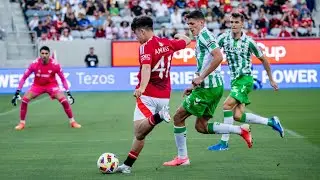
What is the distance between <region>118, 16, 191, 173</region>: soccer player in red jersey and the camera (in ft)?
31.3

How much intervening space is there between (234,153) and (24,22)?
2578cm

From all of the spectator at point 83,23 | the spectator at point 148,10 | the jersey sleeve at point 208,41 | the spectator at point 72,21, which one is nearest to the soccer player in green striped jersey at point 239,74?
the jersey sleeve at point 208,41

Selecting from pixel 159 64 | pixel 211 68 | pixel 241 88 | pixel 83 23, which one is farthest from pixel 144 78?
pixel 83 23

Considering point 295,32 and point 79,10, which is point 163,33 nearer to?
point 79,10

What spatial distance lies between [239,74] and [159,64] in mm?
2994

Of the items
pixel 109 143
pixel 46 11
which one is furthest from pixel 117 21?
pixel 109 143

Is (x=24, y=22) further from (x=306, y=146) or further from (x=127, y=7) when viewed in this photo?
(x=306, y=146)

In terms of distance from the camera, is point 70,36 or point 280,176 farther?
point 70,36

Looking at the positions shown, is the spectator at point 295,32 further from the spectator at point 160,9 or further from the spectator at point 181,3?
the spectator at point 160,9

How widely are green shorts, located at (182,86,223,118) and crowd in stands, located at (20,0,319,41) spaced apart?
73.9 feet

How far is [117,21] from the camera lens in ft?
115

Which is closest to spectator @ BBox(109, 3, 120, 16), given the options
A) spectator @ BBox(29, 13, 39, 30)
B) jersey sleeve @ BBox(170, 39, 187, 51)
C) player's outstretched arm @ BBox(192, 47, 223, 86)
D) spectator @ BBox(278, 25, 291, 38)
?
spectator @ BBox(29, 13, 39, 30)

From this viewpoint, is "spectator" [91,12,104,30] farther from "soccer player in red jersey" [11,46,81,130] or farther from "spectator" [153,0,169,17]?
"soccer player in red jersey" [11,46,81,130]

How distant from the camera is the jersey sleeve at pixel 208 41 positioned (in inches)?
403
